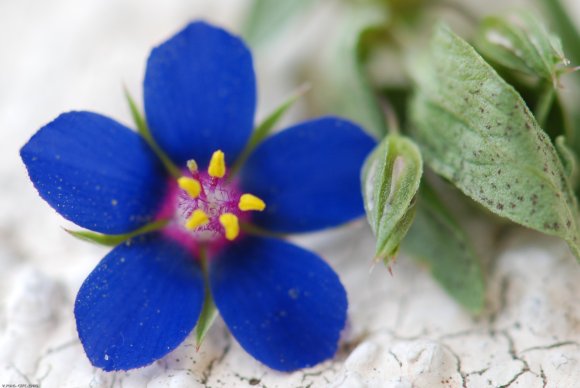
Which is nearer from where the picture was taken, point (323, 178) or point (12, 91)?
point (323, 178)

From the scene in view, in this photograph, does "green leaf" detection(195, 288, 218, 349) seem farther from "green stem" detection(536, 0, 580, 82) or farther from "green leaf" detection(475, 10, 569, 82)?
"green stem" detection(536, 0, 580, 82)

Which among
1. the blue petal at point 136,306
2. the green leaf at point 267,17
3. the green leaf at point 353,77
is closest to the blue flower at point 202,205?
the blue petal at point 136,306

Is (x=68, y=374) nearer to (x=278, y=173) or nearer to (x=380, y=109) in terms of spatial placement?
(x=278, y=173)

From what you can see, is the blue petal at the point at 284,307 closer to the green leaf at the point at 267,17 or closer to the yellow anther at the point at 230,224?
the yellow anther at the point at 230,224

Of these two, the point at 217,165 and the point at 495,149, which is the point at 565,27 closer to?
the point at 495,149

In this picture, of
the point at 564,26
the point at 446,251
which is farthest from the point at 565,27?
the point at 446,251

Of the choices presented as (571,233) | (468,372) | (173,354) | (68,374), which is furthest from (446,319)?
(68,374)
